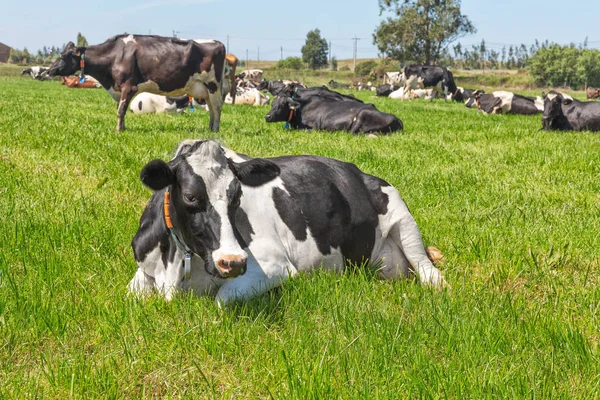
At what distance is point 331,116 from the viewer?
555 inches

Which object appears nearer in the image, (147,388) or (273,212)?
(147,388)

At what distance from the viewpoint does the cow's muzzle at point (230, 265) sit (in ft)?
9.88

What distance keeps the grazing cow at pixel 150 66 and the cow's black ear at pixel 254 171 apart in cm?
877

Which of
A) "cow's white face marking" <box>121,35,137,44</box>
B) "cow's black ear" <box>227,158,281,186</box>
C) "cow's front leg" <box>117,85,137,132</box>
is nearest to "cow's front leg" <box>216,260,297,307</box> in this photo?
"cow's black ear" <box>227,158,281,186</box>

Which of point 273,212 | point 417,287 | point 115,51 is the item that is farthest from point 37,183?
point 115,51

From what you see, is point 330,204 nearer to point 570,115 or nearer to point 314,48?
point 570,115

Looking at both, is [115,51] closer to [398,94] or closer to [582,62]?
[398,94]

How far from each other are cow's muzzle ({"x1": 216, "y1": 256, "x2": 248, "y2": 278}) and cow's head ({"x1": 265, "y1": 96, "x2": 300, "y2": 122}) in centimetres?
1153

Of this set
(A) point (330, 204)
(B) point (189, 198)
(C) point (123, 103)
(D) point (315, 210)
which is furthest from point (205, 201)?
(C) point (123, 103)

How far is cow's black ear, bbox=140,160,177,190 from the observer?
3137mm

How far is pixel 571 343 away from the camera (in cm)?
300

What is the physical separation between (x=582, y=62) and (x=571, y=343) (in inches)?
3289

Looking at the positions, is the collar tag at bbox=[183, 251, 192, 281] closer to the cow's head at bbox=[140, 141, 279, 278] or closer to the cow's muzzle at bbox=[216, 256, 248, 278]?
the cow's head at bbox=[140, 141, 279, 278]

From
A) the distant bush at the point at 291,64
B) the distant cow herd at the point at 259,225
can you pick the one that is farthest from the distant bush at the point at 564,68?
the distant cow herd at the point at 259,225
